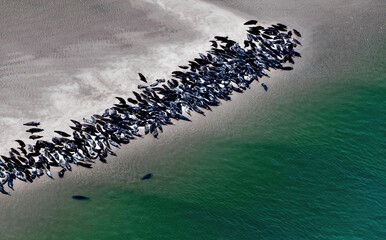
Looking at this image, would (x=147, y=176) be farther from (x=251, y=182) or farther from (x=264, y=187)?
(x=264, y=187)

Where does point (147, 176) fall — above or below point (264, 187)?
below

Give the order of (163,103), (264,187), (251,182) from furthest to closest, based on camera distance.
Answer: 1. (163,103)
2. (251,182)
3. (264,187)

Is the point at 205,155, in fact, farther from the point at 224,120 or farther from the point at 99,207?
the point at 99,207

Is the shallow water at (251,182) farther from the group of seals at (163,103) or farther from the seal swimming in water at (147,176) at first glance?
the group of seals at (163,103)

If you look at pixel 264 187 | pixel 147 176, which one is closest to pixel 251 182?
pixel 264 187

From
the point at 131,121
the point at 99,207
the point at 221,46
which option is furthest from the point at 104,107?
the point at 221,46
